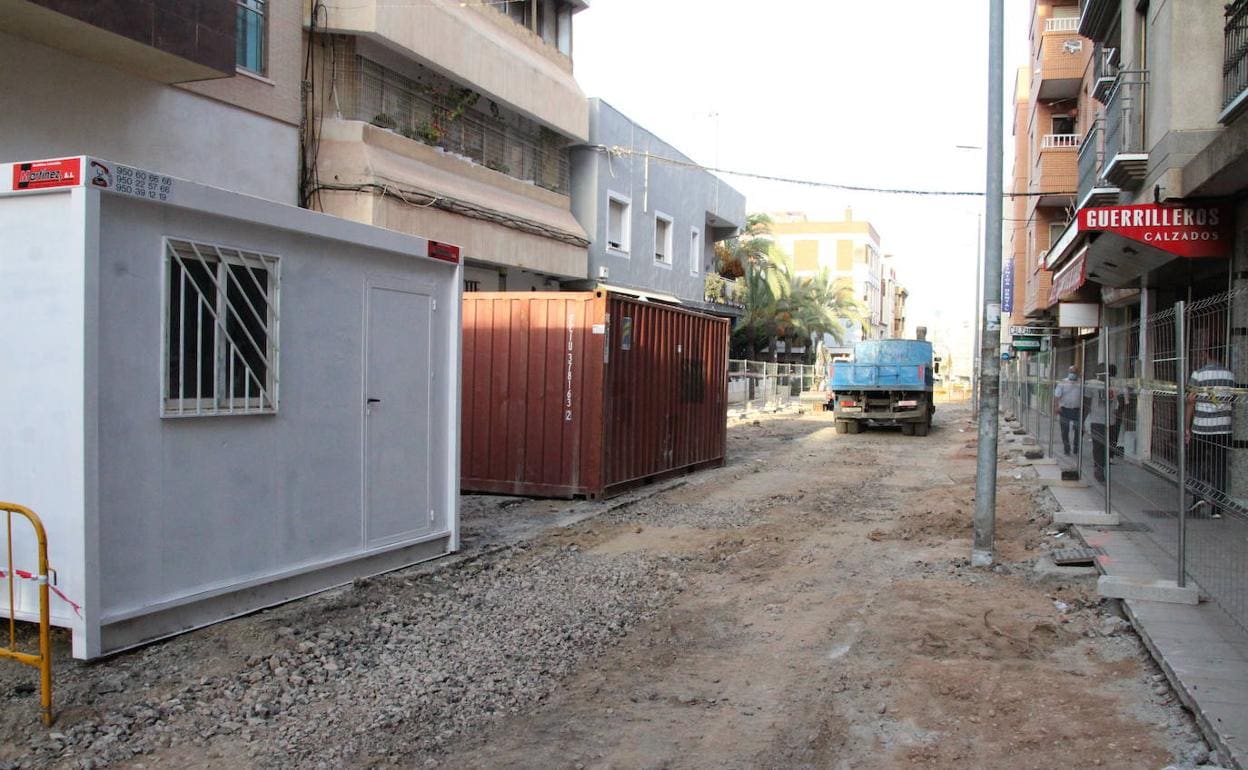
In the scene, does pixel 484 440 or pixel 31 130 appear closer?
pixel 31 130

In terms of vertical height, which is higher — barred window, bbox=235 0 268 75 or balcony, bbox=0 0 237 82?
barred window, bbox=235 0 268 75

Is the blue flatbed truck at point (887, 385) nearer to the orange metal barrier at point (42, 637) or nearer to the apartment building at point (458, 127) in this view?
the apartment building at point (458, 127)

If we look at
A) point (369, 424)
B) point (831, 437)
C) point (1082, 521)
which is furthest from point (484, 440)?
point (831, 437)

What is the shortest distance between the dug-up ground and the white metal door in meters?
0.49

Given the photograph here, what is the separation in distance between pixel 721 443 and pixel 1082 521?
26.8 ft

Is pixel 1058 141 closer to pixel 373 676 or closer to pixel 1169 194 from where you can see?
pixel 1169 194

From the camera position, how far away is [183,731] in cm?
488

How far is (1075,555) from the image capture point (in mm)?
8656

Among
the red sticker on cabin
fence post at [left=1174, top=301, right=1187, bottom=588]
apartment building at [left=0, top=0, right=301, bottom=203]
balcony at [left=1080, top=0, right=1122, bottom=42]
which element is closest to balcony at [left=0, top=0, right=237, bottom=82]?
apartment building at [left=0, top=0, right=301, bottom=203]

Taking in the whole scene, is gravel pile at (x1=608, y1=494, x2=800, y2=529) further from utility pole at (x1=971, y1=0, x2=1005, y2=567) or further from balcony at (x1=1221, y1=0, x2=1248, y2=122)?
balcony at (x1=1221, y1=0, x2=1248, y2=122)

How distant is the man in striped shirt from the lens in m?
6.62

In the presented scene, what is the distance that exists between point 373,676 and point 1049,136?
2859 centimetres

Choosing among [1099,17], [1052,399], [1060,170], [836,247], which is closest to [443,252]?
[1052,399]

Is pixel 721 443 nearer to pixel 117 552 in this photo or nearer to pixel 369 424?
pixel 369 424
